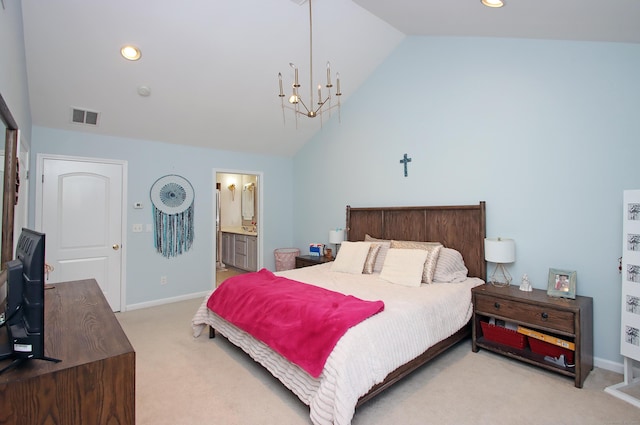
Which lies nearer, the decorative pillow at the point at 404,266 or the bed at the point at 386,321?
the bed at the point at 386,321

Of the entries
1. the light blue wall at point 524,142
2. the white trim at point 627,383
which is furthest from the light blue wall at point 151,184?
the white trim at point 627,383

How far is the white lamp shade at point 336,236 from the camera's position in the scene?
4496mm

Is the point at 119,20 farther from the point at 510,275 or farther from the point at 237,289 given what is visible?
the point at 510,275

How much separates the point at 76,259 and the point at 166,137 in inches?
72.8

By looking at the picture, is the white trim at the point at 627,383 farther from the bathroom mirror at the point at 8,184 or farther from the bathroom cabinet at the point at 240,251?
the bathroom cabinet at the point at 240,251

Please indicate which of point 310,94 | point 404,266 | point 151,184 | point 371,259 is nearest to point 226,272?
point 151,184

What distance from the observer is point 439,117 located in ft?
11.8

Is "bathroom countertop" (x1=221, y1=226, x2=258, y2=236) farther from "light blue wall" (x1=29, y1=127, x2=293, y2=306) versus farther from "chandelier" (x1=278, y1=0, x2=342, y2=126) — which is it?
"chandelier" (x1=278, y1=0, x2=342, y2=126)

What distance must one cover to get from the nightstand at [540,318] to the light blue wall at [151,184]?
3492 mm

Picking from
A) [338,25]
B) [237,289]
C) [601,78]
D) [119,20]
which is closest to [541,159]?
[601,78]

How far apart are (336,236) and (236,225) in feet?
12.9

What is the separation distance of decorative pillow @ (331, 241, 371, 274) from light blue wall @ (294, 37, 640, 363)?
2.59ft

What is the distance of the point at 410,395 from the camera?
88.0 inches

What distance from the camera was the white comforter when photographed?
182 centimetres
